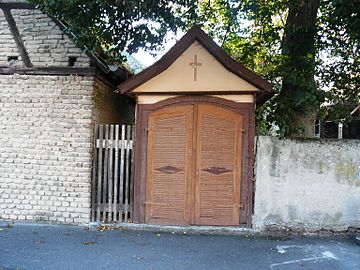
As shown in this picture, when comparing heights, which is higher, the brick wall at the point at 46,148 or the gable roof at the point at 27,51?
the gable roof at the point at 27,51

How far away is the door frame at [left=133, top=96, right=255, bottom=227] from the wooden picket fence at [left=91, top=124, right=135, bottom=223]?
182 millimetres

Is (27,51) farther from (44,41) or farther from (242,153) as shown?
(242,153)

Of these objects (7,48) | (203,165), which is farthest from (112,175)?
(7,48)

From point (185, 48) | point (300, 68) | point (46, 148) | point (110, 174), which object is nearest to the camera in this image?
point (185, 48)

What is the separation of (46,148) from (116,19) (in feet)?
9.87

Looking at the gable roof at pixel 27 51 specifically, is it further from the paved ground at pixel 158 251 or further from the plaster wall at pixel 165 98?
the paved ground at pixel 158 251

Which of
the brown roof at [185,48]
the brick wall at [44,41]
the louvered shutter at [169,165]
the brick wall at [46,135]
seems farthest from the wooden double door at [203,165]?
the brick wall at [44,41]

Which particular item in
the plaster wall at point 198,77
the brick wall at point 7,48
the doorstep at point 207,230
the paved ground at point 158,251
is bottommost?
the paved ground at point 158,251

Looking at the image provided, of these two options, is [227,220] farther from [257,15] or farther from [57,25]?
[57,25]

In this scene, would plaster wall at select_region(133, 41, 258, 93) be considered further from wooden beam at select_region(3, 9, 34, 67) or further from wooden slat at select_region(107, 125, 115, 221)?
wooden beam at select_region(3, 9, 34, 67)

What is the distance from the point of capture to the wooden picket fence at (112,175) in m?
7.61

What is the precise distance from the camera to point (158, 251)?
620 centimetres

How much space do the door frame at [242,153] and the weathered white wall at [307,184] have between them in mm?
180

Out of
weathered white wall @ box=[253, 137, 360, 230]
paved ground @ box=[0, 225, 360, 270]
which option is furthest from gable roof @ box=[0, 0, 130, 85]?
weathered white wall @ box=[253, 137, 360, 230]
